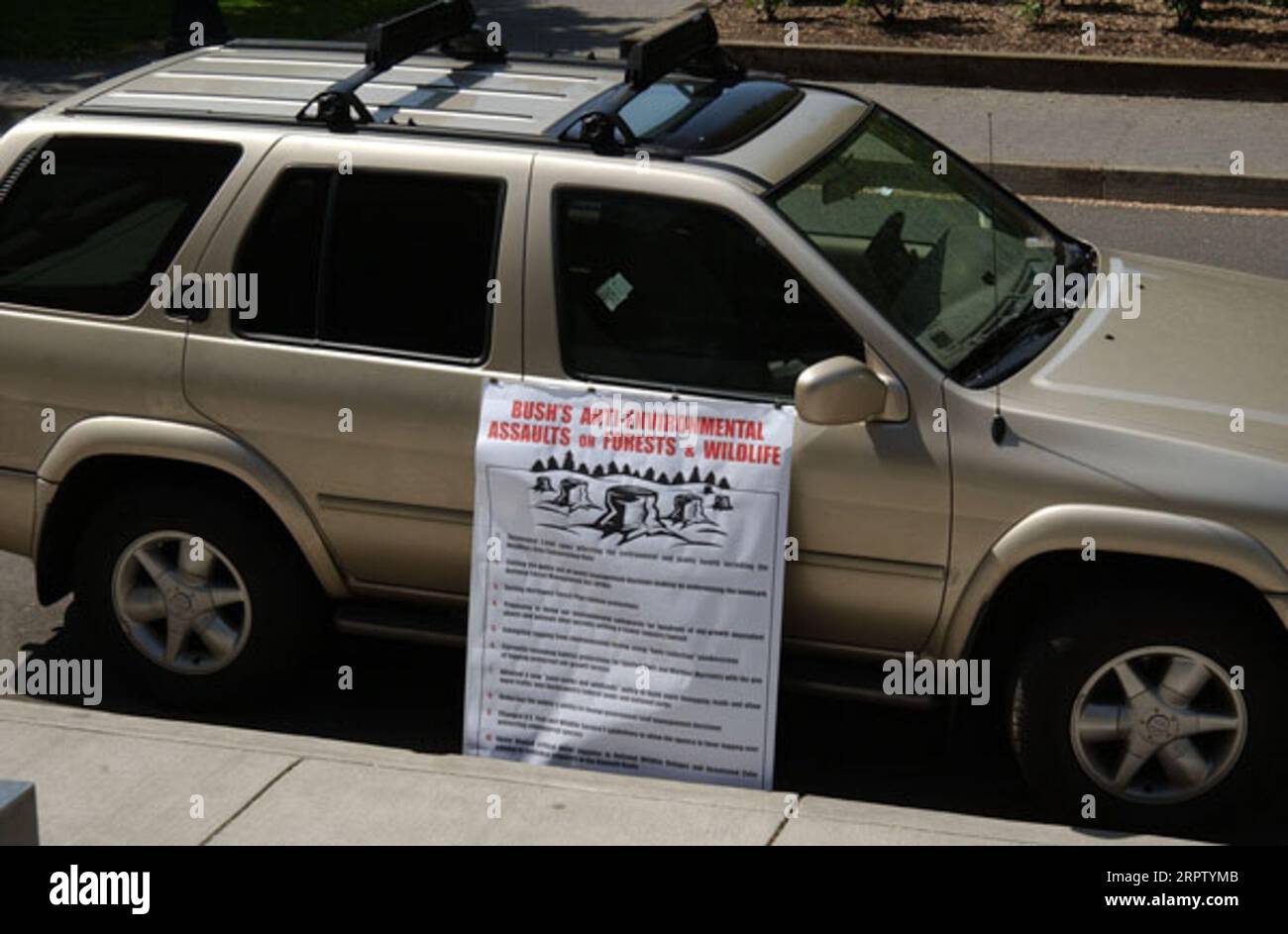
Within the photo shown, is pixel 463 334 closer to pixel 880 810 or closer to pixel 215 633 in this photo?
pixel 215 633

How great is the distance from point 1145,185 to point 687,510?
8074 mm

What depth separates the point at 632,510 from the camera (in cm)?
598

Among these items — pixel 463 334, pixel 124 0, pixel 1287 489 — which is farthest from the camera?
pixel 124 0

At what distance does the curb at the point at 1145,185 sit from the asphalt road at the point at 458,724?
280 inches

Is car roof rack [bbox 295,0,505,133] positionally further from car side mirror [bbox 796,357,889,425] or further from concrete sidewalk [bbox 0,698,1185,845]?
concrete sidewalk [bbox 0,698,1185,845]

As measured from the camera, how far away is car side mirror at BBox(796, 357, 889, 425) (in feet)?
18.4

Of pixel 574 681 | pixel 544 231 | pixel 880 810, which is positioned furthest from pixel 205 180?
pixel 880 810

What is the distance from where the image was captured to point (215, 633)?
656 centimetres

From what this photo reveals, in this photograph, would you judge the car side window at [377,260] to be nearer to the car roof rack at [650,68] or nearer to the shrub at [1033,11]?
the car roof rack at [650,68]

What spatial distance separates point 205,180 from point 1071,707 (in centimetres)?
293

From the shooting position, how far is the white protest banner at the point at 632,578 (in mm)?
5902

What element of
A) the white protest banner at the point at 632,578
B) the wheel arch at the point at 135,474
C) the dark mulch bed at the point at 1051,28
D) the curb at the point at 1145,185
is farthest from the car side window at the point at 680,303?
the dark mulch bed at the point at 1051,28
